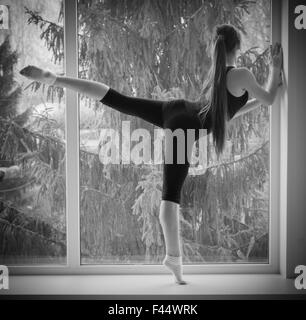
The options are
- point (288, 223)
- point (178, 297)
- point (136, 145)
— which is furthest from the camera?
point (136, 145)

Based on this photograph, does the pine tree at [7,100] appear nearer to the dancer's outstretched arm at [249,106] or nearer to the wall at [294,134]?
the dancer's outstretched arm at [249,106]

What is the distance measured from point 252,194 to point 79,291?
1100mm

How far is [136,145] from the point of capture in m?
2.38

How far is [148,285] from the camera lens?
2.22m

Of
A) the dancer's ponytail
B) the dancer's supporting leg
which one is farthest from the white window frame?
the dancer's ponytail

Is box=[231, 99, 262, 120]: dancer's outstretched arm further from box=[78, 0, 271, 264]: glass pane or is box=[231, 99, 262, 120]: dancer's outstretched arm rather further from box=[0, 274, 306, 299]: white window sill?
box=[0, 274, 306, 299]: white window sill

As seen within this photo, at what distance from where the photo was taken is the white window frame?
2.33 meters

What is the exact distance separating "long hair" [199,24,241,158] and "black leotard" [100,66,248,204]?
1.6 inches

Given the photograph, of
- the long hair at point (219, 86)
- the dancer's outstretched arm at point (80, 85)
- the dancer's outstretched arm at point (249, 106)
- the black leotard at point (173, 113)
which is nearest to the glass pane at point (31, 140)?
the dancer's outstretched arm at point (80, 85)

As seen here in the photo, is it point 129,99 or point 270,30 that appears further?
point 270,30

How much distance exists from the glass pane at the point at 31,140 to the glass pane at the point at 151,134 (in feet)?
0.49

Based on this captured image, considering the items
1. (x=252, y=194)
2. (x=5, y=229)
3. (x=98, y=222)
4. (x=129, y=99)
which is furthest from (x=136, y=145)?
(x=5, y=229)

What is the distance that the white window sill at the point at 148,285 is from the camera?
82.4 inches

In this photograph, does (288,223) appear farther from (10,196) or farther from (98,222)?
(10,196)
